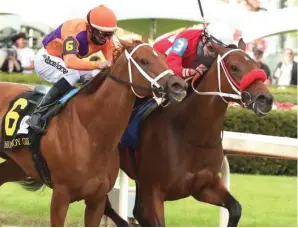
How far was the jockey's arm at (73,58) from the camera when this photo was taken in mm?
6609

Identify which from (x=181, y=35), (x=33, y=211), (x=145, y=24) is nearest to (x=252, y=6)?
(x=145, y=24)

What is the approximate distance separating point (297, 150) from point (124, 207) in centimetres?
145

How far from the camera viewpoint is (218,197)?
286 inches

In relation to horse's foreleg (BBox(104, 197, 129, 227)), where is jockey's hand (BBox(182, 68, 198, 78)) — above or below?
above

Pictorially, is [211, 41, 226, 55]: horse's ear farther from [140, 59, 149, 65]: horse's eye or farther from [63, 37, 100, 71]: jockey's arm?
[63, 37, 100, 71]: jockey's arm

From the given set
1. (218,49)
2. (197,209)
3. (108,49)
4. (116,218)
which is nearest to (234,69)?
(218,49)

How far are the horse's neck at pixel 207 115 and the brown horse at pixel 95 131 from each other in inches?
24.7

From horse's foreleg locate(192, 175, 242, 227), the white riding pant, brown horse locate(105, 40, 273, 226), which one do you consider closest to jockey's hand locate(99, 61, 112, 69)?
the white riding pant

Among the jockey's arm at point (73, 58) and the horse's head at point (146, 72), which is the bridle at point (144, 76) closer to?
the horse's head at point (146, 72)

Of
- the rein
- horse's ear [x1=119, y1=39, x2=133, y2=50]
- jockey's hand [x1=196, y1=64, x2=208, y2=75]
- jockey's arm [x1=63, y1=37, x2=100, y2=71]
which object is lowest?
jockey's hand [x1=196, y1=64, x2=208, y2=75]

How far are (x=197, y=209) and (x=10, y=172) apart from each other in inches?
111

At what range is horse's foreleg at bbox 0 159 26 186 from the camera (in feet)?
26.1

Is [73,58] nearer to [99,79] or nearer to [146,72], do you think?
[99,79]

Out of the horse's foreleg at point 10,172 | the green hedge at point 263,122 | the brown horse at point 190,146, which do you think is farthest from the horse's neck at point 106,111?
the green hedge at point 263,122
